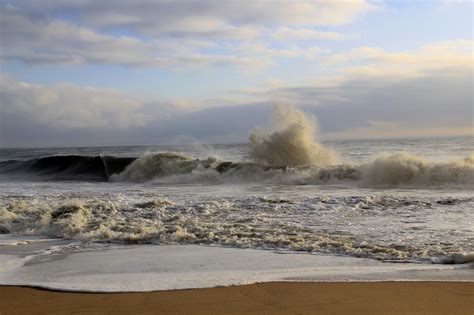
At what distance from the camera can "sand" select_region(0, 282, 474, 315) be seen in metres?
3.61

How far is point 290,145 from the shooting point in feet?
73.3

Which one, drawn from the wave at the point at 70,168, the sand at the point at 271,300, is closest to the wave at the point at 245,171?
the wave at the point at 70,168

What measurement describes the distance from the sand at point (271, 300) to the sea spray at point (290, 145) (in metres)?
17.8

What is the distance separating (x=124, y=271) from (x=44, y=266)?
985 mm

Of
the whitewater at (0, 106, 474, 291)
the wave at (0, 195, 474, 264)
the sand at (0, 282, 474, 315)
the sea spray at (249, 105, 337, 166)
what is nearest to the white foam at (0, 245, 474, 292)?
the whitewater at (0, 106, 474, 291)

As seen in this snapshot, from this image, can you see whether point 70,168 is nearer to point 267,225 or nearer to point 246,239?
point 267,225

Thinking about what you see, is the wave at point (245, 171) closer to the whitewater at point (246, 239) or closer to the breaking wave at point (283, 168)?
the breaking wave at point (283, 168)

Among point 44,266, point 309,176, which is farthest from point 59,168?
point 44,266

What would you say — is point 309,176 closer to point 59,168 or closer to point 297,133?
point 297,133

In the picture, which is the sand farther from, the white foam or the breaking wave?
the breaking wave

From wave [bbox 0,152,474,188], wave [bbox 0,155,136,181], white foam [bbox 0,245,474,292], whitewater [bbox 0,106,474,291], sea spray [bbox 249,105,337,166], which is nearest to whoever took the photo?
white foam [bbox 0,245,474,292]

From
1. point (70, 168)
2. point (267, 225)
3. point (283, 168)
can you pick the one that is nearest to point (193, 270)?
point (267, 225)

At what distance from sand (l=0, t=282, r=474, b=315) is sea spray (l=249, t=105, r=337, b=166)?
17.8m

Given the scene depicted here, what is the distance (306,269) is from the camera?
4.80 meters
